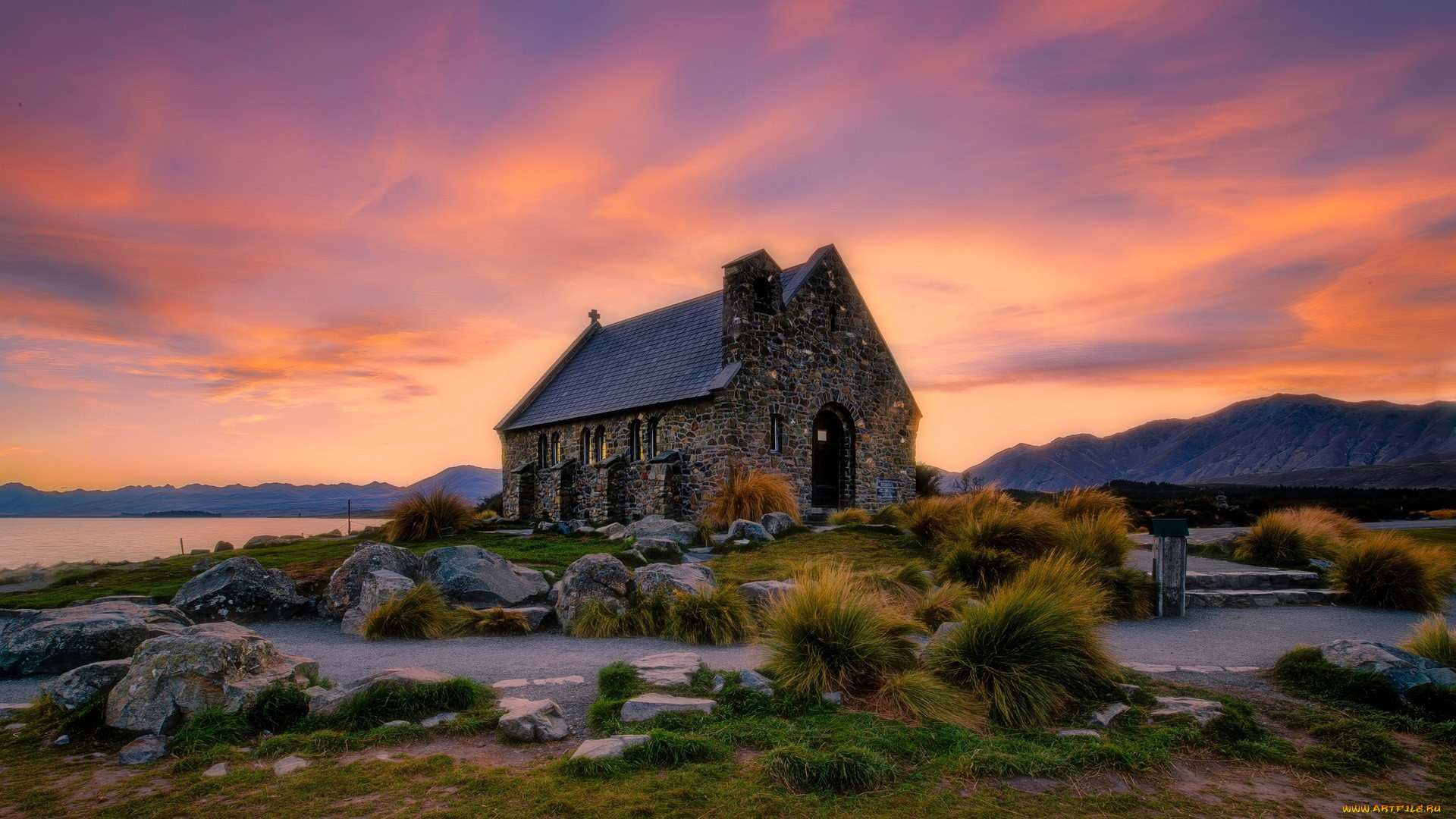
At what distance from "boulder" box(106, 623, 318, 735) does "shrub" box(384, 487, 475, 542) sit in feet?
48.5

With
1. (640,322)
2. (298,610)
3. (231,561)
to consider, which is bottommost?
(298,610)

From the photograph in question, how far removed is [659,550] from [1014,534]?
274 inches

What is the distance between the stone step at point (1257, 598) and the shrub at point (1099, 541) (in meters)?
1.25

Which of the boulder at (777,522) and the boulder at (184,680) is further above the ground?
the boulder at (777,522)

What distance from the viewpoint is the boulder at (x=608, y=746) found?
5.08 metres

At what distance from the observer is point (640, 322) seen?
Answer: 32094 millimetres

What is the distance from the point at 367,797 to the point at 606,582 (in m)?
6.01

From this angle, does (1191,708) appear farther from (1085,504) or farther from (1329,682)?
(1085,504)

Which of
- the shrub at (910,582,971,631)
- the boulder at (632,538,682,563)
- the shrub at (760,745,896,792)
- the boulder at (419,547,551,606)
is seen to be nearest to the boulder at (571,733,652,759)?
the shrub at (760,745,896,792)

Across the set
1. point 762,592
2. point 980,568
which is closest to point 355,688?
point 762,592

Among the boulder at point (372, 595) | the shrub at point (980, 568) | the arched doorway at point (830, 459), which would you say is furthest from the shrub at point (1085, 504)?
the boulder at point (372, 595)

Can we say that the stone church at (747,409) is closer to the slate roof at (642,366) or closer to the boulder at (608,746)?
the slate roof at (642,366)

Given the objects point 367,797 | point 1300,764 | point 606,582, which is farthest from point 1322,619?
point 367,797

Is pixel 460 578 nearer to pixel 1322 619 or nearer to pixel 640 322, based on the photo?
pixel 1322 619
